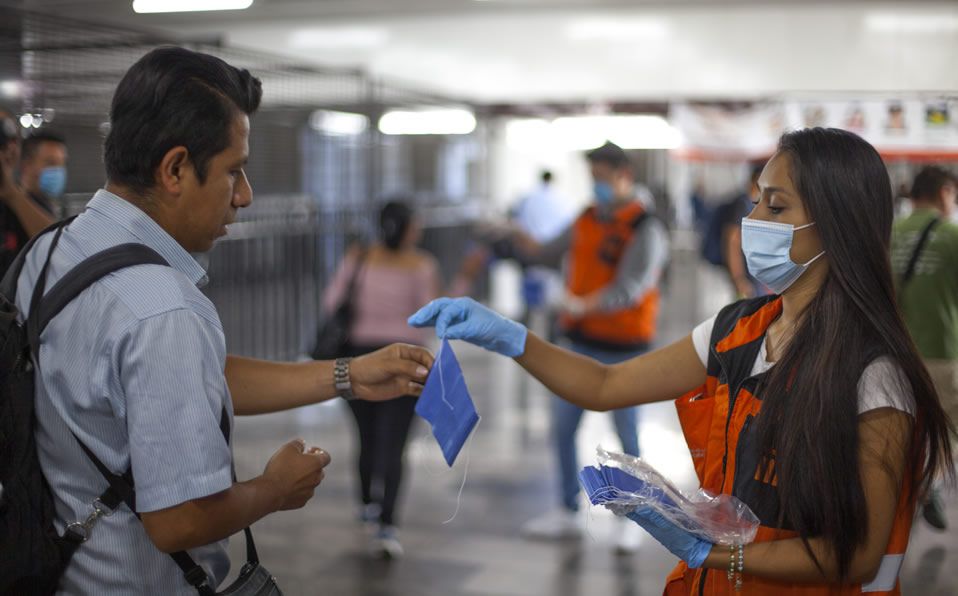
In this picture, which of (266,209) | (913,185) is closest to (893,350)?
(913,185)

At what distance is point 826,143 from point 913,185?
3583 mm

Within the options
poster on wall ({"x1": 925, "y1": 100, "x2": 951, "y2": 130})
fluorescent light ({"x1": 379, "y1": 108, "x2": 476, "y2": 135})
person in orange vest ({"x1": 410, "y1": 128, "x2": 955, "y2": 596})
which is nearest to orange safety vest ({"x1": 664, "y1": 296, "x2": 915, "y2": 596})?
person in orange vest ({"x1": 410, "y1": 128, "x2": 955, "y2": 596})

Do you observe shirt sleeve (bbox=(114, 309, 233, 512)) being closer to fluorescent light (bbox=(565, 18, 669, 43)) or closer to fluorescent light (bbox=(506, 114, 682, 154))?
fluorescent light (bbox=(565, 18, 669, 43))

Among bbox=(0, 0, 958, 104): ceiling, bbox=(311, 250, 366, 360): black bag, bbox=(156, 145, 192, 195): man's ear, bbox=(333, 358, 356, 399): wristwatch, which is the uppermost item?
bbox=(0, 0, 958, 104): ceiling

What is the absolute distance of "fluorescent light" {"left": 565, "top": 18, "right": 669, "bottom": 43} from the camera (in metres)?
11.7

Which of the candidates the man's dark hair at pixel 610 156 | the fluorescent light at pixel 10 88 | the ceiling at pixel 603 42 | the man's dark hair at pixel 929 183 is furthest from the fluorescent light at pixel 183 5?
the man's dark hair at pixel 929 183

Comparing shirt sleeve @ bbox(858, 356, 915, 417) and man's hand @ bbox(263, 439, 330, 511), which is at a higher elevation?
shirt sleeve @ bbox(858, 356, 915, 417)

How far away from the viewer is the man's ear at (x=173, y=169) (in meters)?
1.67

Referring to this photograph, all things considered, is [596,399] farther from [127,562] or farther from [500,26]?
[500,26]

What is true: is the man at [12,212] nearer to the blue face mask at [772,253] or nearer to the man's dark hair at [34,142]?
the man's dark hair at [34,142]

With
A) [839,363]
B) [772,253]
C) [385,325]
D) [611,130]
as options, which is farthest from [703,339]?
[611,130]

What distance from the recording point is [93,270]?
5.30 feet

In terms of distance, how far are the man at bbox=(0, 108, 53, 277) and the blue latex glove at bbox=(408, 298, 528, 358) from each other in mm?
1960

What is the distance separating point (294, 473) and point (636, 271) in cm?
345
